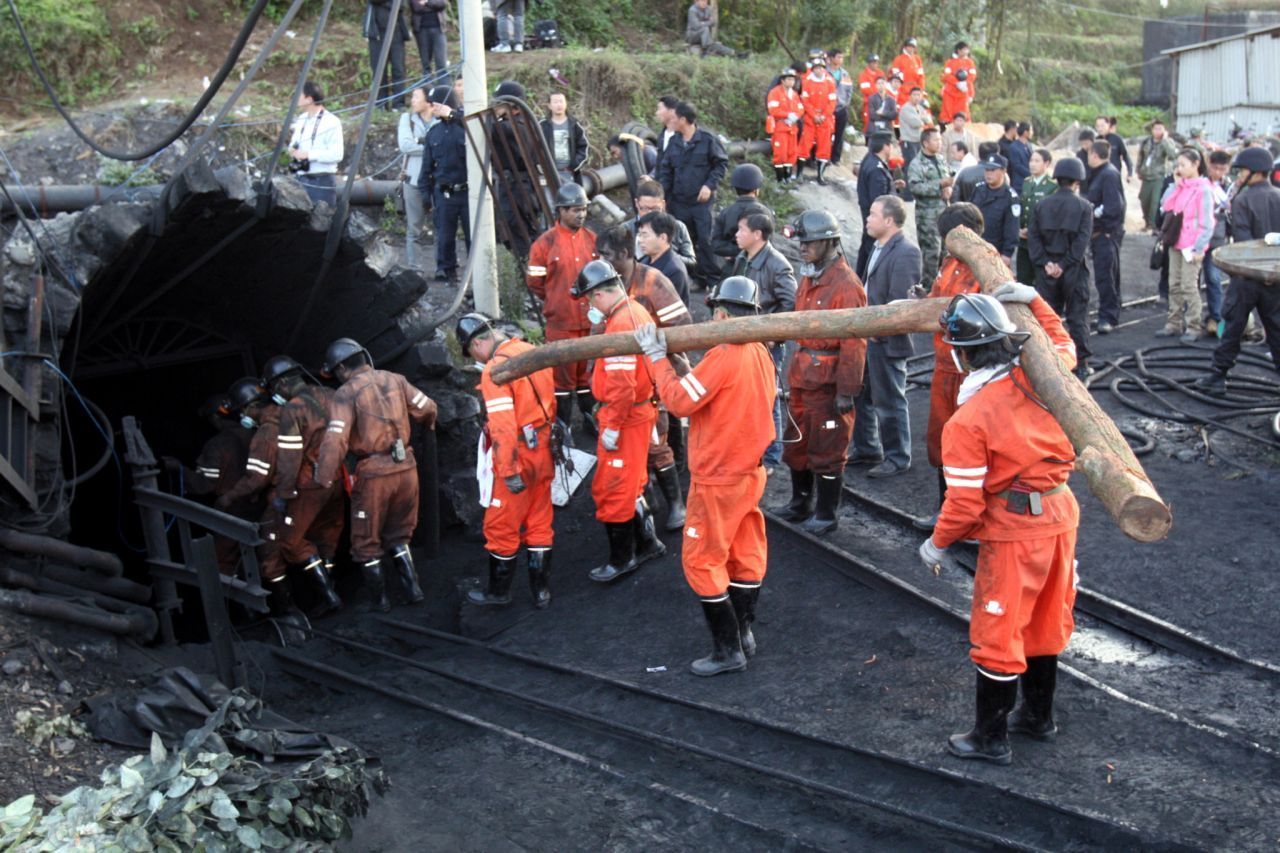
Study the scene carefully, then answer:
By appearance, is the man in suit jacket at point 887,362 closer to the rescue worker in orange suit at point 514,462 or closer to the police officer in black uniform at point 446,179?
the rescue worker in orange suit at point 514,462

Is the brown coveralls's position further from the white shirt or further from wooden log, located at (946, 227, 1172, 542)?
wooden log, located at (946, 227, 1172, 542)

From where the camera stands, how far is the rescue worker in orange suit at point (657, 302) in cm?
856

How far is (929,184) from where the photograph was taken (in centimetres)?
1337

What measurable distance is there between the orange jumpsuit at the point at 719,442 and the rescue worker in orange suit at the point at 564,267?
3274 millimetres

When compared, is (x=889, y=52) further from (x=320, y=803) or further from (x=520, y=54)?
(x=320, y=803)

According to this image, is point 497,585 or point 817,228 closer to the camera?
point 817,228

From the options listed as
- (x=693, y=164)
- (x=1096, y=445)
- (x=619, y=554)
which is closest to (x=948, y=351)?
(x=619, y=554)

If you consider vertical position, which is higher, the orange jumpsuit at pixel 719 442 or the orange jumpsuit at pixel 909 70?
the orange jumpsuit at pixel 909 70

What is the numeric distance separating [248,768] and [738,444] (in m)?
2.94

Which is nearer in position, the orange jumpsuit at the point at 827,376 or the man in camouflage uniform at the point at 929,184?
the orange jumpsuit at the point at 827,376

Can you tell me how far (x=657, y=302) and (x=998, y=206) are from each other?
19.1 ft

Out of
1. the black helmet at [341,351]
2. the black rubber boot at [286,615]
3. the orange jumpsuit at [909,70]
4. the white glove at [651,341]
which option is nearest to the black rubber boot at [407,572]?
the black rubber boot at [286,615]

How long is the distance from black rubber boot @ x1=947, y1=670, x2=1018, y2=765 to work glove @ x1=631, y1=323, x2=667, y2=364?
7.50 ft

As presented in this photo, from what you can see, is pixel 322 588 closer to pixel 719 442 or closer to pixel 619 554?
pixel 619 554
